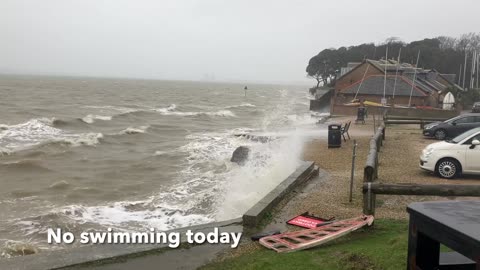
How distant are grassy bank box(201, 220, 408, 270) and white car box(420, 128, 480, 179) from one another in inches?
245

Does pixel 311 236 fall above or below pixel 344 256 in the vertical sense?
below

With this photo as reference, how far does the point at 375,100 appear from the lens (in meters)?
48.9

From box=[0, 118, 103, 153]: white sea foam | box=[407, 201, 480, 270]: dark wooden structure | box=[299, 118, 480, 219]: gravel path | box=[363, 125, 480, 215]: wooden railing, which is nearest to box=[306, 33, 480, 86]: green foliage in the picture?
box=[0, 118, 103, 153]: white sea foam

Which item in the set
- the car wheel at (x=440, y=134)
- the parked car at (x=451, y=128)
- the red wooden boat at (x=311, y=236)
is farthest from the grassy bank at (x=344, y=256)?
the parked car at (x=451, y=128)

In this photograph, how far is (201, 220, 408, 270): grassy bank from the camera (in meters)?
5.64

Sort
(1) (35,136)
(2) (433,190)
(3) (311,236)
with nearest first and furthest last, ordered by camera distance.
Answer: (2) (433,190) → (3) (311,236) → (1) (35,136)

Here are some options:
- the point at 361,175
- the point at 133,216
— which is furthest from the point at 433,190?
the point at 133,216

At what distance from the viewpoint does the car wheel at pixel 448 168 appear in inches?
504

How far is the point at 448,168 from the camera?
12852mm

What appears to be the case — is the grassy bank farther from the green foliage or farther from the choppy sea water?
the green foliage

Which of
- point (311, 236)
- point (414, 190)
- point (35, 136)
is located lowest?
point (35, 136)

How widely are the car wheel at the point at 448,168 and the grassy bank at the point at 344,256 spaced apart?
6.18 meters

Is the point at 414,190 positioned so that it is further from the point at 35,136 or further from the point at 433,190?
the point at 35,136

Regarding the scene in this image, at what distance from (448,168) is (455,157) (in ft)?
1.16
